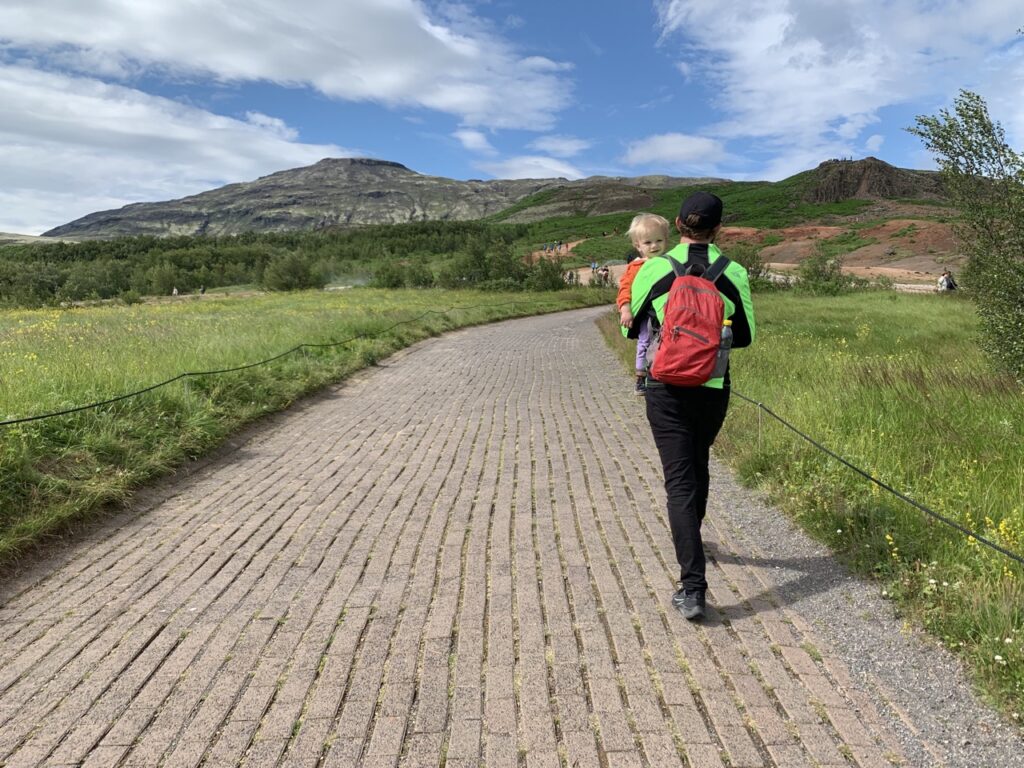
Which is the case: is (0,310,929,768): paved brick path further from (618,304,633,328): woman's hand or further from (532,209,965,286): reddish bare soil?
(532,209,965,286): reddish bare soil

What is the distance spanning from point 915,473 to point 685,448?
247cm

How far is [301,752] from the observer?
7.64 feet

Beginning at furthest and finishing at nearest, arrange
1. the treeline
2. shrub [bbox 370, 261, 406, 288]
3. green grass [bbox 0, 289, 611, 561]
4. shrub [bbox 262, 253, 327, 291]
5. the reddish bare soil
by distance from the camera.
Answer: shrub [bbox 262, 253, 327, 291] < shrub [bbox 370, 261, 406, 288] < the treeline < the reddish bare soil < green grass [bbox 0, 289, 611, 561]

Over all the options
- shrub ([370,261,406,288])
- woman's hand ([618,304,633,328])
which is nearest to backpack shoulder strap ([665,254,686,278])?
woman's hand ([618,304,633,328])

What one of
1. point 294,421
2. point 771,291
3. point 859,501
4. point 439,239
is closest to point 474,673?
point 859,501

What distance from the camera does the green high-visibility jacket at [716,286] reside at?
321cm

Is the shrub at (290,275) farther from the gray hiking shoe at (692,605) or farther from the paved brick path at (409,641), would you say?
the gray hiking shoe at (692,605)

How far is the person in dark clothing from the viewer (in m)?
3.22

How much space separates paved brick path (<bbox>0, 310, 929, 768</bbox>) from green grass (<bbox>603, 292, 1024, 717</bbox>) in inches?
24.7

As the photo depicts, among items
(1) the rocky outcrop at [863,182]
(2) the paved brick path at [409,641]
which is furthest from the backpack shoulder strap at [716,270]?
(1) the rocky outcrop at [863,182]

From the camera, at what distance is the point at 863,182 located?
117875mm

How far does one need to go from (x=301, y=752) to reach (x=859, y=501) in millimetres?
3815

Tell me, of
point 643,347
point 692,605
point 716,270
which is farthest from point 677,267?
point 692,605

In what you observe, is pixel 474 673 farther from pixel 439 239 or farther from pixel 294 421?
pixel 439 239
